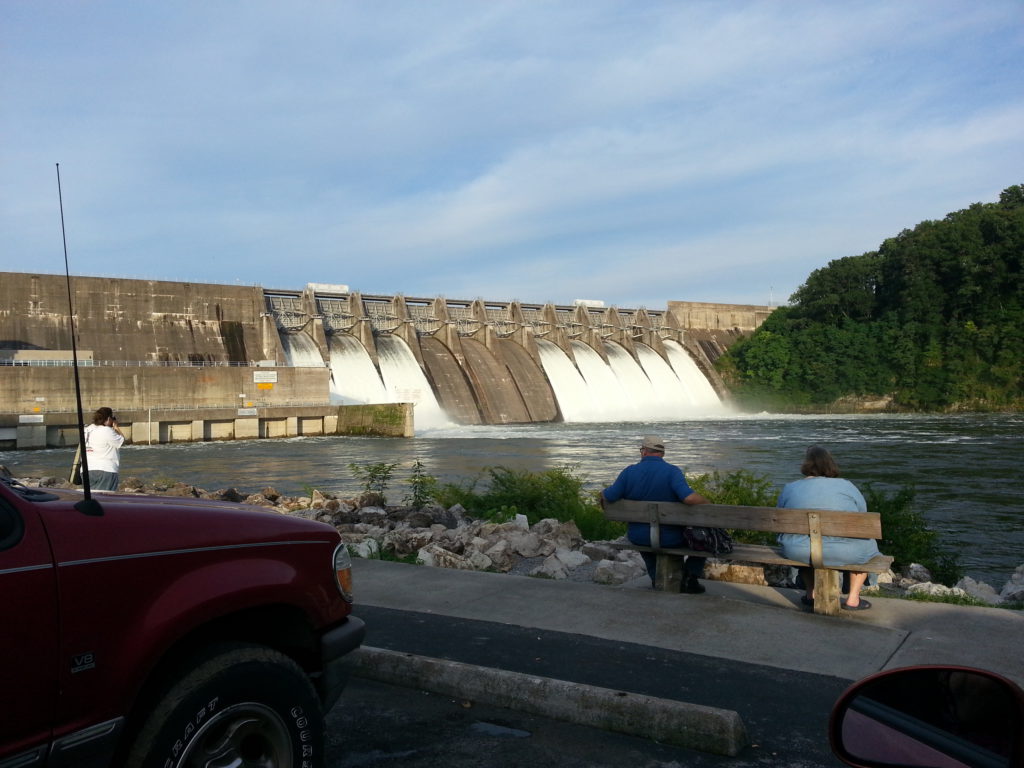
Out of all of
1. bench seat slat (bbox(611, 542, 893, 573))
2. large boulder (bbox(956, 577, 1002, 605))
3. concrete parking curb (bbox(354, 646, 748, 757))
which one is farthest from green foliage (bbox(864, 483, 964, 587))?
concrete parking curb (bbox(354, 646, 748, 757))

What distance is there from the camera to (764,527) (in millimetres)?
6566

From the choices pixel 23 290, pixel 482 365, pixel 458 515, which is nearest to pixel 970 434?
pixel 482 365

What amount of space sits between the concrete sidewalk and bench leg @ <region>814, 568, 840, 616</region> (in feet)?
0.34

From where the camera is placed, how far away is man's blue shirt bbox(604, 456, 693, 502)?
726 cm

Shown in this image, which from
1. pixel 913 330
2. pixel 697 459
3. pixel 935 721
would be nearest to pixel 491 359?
pixel 697 459

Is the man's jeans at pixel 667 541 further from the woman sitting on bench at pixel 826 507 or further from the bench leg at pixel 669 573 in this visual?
the woman sitting on bench at pixel 826 507

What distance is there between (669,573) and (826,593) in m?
1.27

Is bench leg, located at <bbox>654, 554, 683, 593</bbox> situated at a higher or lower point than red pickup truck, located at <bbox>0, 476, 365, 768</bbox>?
lower

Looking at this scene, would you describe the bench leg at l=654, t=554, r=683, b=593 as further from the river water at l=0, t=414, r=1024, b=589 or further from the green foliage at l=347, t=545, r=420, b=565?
the river water at l=0, t=414, r=1024, b=589

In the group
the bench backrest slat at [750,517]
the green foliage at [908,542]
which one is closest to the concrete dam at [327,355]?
the green foliage at [908,542]

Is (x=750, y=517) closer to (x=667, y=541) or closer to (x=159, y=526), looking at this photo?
(x=667, y=541)

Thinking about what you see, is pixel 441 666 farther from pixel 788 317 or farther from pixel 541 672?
pixel 788 317

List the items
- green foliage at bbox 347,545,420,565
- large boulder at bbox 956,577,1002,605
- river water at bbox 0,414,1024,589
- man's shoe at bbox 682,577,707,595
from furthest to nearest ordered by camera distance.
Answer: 1. river water at bbox 0,414,1024,589
2. green foliage at bbox 347,545,420,565
3. large boulder at bbox 956,577,1002,605
4. man's shoe at bbox 682,577,707,595

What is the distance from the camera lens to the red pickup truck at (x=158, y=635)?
2.46 metres
